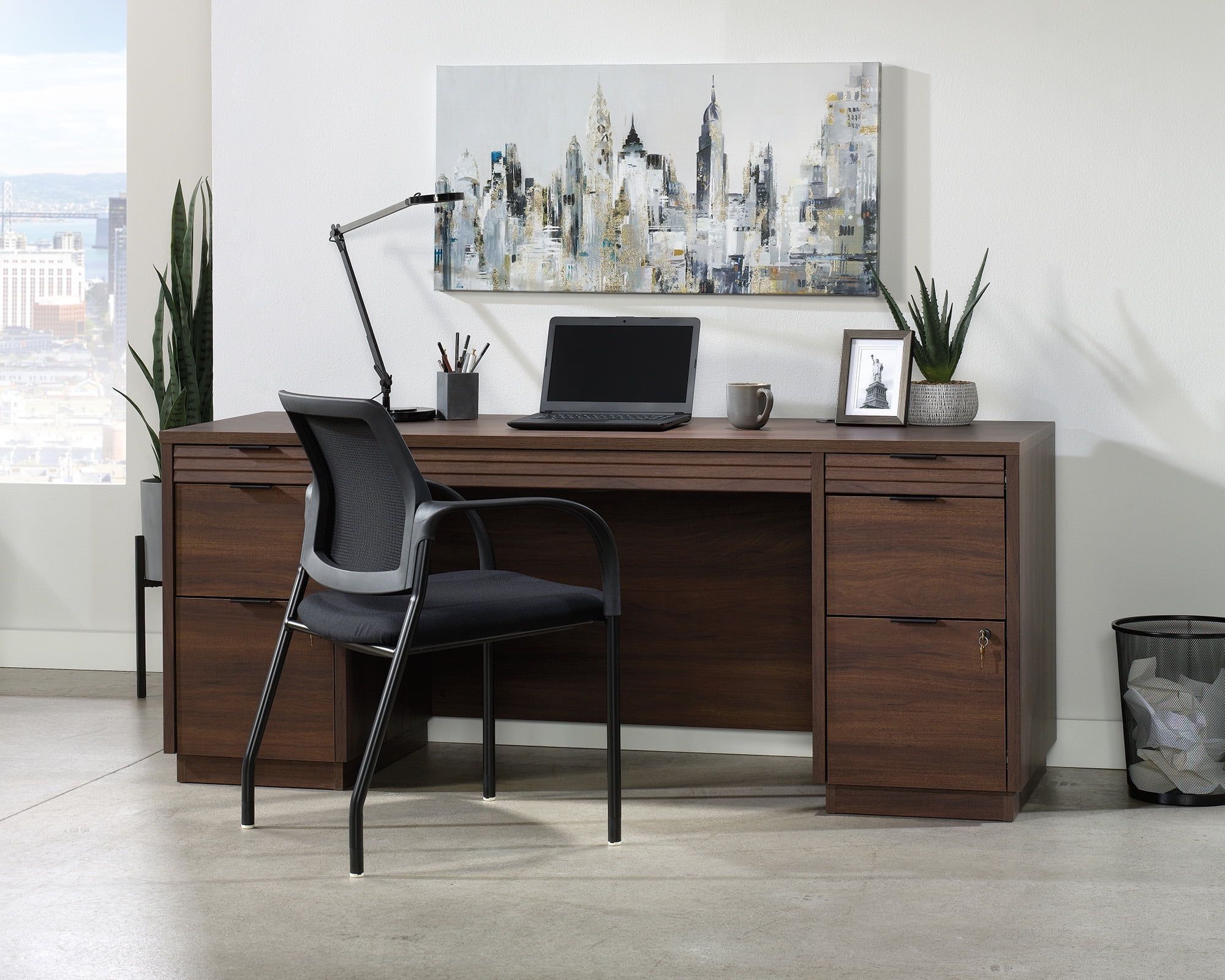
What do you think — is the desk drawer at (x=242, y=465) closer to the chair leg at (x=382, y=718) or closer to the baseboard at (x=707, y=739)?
the chair leg at (x=382, y=718)

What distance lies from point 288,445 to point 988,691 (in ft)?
5.05

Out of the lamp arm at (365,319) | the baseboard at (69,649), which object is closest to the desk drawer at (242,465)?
the lamp arm at (365,319)

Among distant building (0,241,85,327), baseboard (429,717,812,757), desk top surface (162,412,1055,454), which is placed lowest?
baseboard (429,717,812,757)

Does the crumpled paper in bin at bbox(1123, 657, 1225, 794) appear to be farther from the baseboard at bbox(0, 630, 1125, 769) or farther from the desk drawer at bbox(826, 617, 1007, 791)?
the desk drawer at bbox(826, 617, 1007, 791)

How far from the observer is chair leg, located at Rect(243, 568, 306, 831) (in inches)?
112

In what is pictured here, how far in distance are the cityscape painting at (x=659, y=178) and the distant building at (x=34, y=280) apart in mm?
1528

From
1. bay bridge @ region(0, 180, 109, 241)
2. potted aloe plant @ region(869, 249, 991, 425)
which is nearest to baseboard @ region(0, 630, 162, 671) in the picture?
bay bridge @ region(0, 180, 109, 241)

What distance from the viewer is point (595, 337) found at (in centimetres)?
339

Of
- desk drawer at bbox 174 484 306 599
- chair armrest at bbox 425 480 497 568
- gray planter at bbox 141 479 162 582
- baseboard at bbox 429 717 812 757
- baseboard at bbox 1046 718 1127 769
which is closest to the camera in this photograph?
chair armrest at bbox 425 480 497 568

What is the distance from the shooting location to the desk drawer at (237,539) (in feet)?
10.1

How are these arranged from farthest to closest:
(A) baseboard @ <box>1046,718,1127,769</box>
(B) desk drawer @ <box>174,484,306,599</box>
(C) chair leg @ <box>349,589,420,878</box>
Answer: (A) baseboard @ <box>1046,718,1127,769</box>, (B) desk drawer @ <box>174,484,306,599</box>, (C) chair leg @ <box>349,589,420,878</box>

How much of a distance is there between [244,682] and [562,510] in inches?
35.4

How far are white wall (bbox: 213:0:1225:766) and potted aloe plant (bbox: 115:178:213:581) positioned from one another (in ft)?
2.61

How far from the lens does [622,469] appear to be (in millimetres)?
2947
